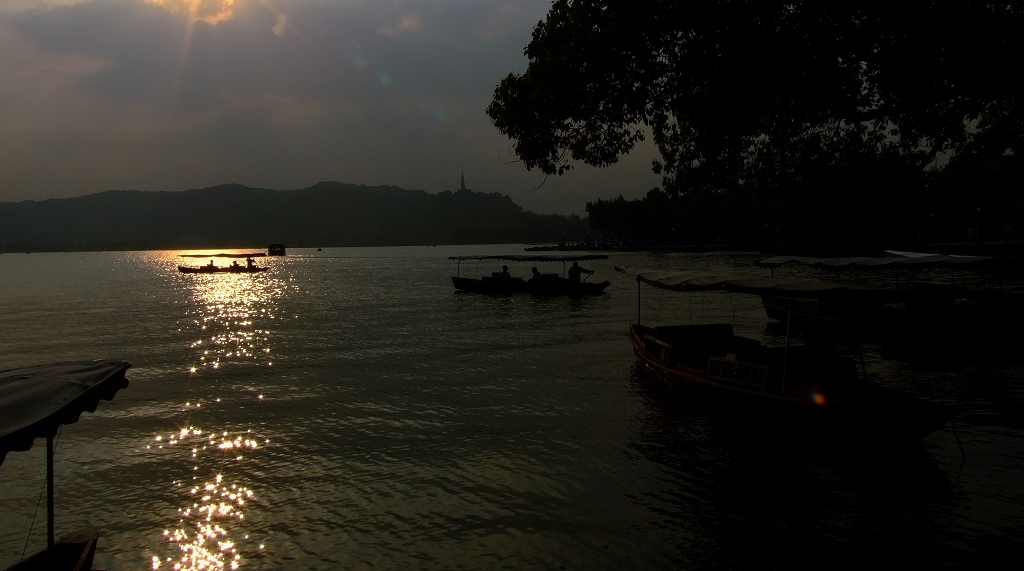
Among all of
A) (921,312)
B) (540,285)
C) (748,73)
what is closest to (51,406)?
(748,73)

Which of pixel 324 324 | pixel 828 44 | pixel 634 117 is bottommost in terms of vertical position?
pixel 324 324

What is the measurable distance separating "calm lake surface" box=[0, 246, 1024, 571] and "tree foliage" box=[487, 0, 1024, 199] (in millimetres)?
6062

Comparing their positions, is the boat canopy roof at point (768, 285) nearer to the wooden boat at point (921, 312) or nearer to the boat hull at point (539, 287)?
the wooden boat at point (921, 312)

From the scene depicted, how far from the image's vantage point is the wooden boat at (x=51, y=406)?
605cm

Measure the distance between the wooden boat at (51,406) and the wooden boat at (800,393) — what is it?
11869 mm

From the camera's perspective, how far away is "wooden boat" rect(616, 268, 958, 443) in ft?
40.4

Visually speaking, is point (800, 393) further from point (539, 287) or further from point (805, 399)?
point (539, 287)

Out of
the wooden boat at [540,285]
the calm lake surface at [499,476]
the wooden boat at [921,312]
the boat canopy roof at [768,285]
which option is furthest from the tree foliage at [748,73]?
the wooden boat at [540,285]

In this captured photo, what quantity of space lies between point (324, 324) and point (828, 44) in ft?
104

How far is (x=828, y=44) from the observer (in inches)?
459

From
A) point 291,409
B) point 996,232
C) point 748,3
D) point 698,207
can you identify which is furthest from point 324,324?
point 698,207

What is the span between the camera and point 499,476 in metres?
12.2

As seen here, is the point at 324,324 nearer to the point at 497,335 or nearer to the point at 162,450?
the point at 497,335

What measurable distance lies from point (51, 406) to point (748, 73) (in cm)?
1104
